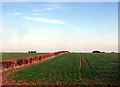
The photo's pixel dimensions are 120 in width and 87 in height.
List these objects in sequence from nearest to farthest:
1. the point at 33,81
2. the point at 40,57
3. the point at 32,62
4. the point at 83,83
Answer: the point at 83,83, the point at 33,81, the point at 32,62, the point at 40,57

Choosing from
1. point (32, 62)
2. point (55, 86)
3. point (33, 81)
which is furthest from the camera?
point (32, 62)

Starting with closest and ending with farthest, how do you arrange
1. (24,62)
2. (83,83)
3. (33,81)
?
(83,83) → (33,81) → (24,62)

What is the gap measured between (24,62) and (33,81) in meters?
17.9

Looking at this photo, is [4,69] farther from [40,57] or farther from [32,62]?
[40,57]

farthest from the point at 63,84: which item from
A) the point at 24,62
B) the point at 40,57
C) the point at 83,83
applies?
the point at 40,57

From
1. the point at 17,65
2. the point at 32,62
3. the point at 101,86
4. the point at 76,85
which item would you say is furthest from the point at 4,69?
the point at 101,86

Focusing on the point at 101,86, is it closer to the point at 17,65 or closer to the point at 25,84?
the point at 25,84

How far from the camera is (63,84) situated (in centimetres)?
1756

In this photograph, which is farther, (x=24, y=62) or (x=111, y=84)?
(x=24, y=62)

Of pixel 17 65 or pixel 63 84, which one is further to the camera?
pixel 17 65

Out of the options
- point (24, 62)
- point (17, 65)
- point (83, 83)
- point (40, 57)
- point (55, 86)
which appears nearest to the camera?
point (55, 86)

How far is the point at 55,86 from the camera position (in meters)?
17.0

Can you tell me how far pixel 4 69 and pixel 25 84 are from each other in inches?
483

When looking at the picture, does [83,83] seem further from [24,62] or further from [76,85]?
[24,62]
